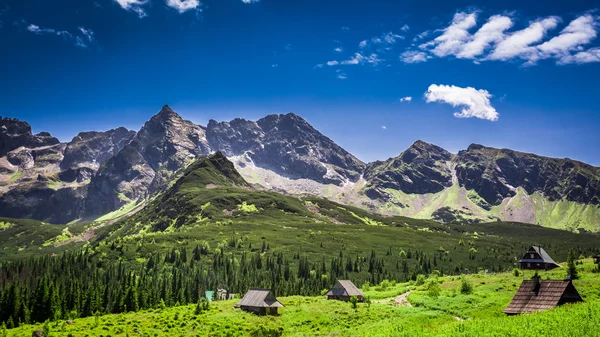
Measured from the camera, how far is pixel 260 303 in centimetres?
10844

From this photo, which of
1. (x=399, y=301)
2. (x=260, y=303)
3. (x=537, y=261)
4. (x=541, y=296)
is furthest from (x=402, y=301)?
(x=537, y=261)

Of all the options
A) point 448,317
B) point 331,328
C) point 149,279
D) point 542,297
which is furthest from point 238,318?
point 149,279

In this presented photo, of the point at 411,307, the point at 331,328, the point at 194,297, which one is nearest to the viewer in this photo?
the point at 331,328

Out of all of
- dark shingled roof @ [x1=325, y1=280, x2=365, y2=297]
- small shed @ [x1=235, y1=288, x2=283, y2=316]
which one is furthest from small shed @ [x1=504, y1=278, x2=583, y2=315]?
dark shingled roof @ [x1=325, y1=280, x2=365, y2=297]

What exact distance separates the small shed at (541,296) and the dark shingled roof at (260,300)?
192ft

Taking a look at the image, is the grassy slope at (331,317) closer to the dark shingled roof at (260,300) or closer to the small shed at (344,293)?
the dark shingled roof at (260,300)

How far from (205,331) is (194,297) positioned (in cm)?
7651

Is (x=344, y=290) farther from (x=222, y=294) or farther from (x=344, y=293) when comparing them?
(x=222, y=294)

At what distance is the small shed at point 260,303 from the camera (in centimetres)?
10775

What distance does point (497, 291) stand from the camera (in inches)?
3765

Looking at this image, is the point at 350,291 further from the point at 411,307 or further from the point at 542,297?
the point at 542,297

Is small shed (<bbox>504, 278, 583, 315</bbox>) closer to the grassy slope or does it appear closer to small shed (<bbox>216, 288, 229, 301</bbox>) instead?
the grassy slope

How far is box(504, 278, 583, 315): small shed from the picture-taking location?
62.5 meters

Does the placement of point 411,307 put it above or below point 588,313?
below
